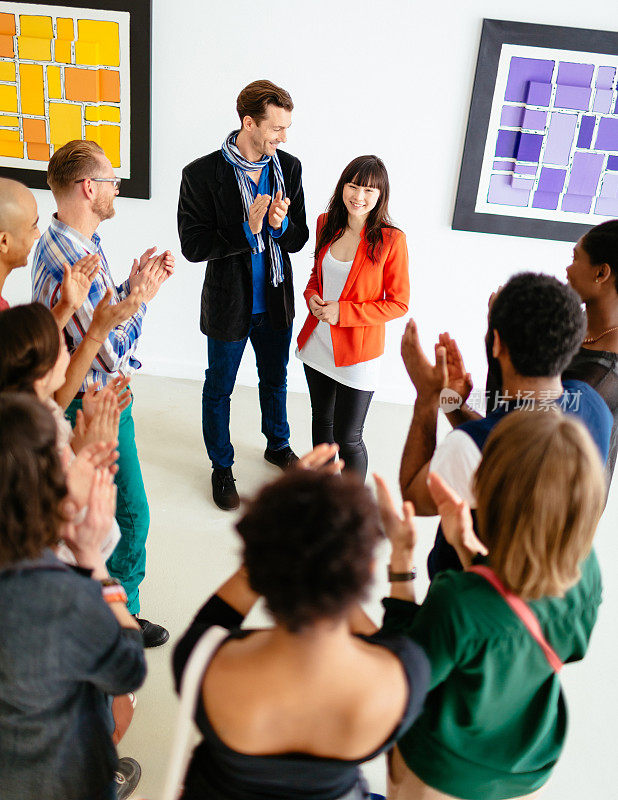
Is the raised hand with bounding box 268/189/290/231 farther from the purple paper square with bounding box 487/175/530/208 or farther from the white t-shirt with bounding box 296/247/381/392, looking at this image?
the purple paper square with bounding box 487/175/530/208

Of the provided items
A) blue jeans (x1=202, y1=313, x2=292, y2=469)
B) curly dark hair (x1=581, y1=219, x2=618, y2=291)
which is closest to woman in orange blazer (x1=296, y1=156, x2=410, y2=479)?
blue jeans (x1=202, y1=313, x2=292, y2=469)

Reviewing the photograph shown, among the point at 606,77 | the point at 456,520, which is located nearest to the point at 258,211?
the point at 456,520

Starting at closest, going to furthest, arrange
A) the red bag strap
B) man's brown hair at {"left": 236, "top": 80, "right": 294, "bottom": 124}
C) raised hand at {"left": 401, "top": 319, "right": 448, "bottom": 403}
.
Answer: the red bag strap < raised hand at {"left": 401, "top": 319, "right": 448, "bottom": 403} < man's brown hair at {"left": 236, "top": 80, "right": 294, "bottom": 124}

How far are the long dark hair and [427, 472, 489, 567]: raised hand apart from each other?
5.01 ft

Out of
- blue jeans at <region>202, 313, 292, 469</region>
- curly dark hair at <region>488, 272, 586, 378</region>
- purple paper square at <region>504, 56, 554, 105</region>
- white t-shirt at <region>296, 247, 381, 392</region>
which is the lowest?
blue jeans at <region>202, 313, 292, 469</region>

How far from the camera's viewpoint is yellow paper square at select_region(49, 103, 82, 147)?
3732 mm

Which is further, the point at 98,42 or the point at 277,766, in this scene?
the point at 98,42

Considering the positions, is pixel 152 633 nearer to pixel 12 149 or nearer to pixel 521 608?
pixel 521 608

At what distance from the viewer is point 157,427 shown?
3674 mm

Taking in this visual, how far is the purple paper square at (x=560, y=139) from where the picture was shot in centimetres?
357

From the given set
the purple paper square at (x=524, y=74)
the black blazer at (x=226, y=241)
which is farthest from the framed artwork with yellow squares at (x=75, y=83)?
the purple paper square at (x=524, y=74)

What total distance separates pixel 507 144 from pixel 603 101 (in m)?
0.52

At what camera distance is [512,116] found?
3600mm

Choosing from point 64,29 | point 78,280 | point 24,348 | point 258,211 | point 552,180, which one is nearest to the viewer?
point 24,348
